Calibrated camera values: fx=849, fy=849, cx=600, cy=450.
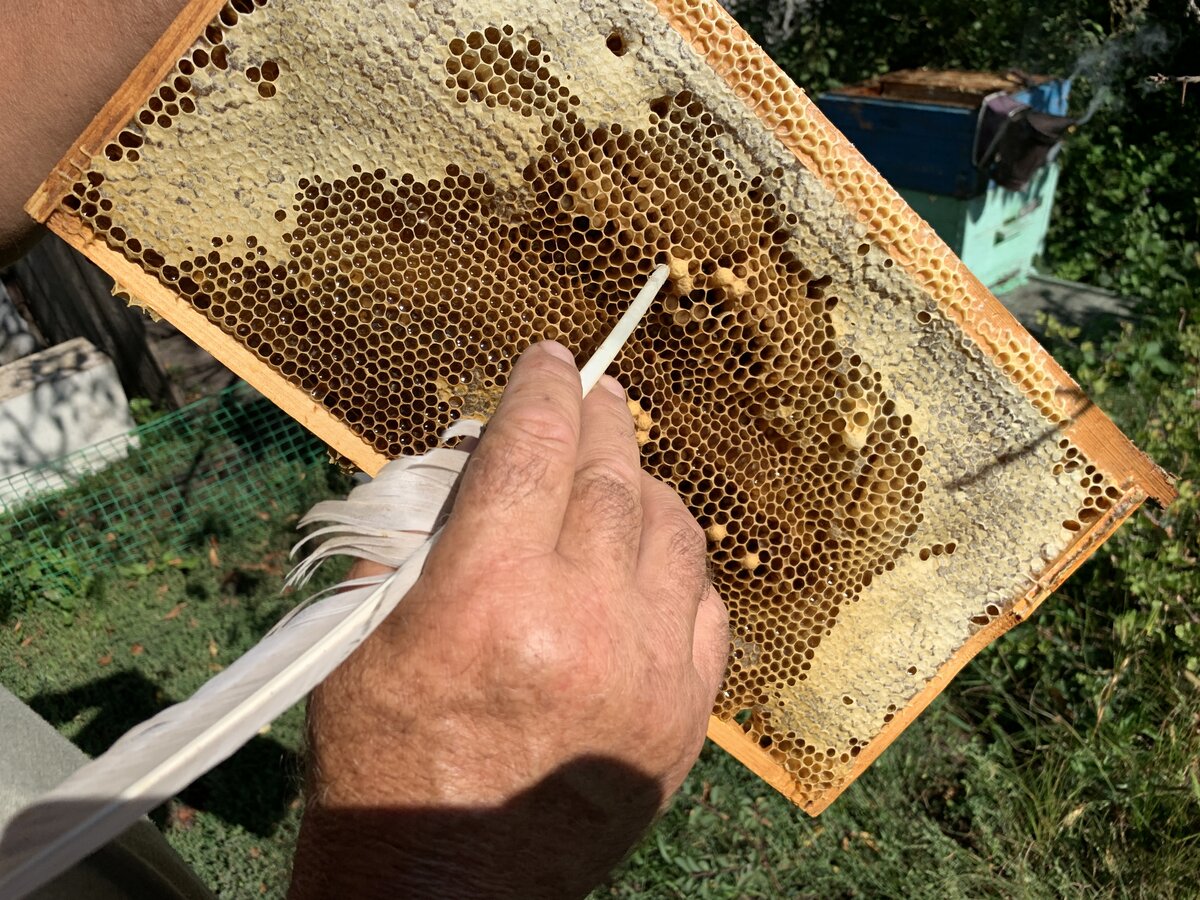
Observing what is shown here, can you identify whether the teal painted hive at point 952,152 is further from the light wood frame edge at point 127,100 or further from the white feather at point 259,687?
the light wood frame edge at point 127,100

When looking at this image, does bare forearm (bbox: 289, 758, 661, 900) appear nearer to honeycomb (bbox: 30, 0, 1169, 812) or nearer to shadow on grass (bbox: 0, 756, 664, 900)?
shadow on grass (bbox: 0, 756, 664, 900)

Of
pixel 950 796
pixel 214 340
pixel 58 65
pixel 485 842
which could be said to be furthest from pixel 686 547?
pixel 950 796

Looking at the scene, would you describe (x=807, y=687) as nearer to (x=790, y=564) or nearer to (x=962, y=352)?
(x=790, y=564)

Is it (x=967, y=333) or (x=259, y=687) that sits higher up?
(x=967, y=333)

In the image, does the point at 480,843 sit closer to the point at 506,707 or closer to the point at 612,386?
the point at 506,707

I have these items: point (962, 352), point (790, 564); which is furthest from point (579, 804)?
point (962, 352)

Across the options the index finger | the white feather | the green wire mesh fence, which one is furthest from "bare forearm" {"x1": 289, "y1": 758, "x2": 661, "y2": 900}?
the green wire mesh fence

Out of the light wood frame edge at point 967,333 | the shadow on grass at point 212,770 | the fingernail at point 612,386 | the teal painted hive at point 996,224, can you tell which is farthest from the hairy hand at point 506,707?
the teal painted hive at point 996,224
